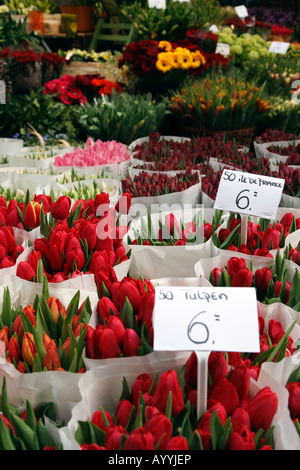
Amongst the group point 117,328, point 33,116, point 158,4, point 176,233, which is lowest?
point 33,116

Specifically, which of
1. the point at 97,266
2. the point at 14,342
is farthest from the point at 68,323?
the point at 97,266

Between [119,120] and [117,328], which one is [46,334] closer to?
[117,328]

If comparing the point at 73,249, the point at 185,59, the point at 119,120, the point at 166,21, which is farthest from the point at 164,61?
the point at 73,249

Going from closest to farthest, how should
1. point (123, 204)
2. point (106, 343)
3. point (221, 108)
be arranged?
1. point (106, 343)
2. point (123, 204)
3. point (221, 108)

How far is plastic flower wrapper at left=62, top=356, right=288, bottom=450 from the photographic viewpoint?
2.75 ft

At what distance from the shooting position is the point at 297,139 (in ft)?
9.86

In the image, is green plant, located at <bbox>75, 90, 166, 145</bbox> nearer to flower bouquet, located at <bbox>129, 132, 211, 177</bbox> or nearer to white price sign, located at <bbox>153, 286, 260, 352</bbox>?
flower bouquet, located at <bbox>129, 132, 211, 177</bbox>

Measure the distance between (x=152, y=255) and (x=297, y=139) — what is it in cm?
176

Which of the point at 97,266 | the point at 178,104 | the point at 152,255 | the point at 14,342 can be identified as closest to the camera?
the point at 14,342

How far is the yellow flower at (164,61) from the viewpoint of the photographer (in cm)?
378

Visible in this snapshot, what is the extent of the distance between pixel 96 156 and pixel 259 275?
1.48 m

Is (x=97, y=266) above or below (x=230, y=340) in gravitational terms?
below

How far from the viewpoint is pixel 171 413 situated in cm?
92
